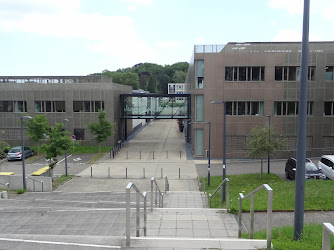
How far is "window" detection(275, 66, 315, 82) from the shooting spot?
33531 mm

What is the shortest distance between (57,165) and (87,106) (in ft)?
35.5

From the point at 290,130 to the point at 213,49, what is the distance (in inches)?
431

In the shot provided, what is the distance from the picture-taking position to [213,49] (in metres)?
33.9

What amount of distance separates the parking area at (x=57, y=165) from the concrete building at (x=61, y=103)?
5.36 m

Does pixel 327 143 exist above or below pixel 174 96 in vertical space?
below

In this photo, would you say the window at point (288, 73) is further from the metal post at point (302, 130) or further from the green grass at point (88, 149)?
the metal post at point (302, 130)

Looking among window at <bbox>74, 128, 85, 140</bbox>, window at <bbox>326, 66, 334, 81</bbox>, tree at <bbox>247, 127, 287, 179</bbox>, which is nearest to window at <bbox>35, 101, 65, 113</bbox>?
window at <bbox>74, 128, 85, 140</bbox>

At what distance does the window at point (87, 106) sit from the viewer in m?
40.8

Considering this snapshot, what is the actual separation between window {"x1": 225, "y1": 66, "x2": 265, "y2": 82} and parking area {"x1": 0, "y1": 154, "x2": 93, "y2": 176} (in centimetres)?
1590

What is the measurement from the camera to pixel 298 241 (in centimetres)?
688

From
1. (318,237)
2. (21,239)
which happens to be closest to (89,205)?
(21,239)

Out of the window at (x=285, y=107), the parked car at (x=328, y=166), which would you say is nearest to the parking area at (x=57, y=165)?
the parked car at (x=328, y=166)

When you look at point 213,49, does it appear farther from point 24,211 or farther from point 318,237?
point 318,237

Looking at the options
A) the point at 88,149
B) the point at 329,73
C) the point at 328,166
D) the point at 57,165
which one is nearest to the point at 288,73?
the point at 329,73
